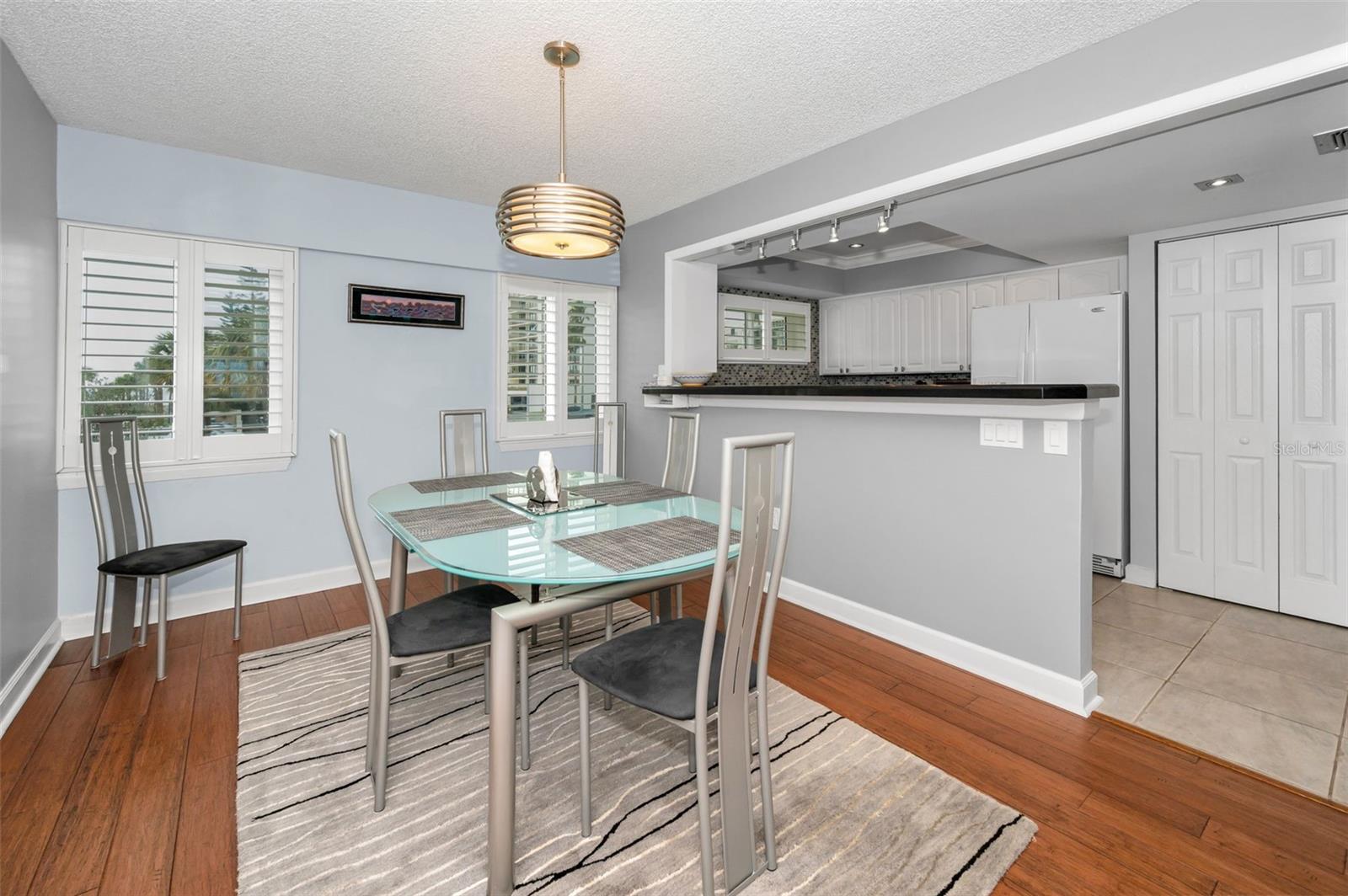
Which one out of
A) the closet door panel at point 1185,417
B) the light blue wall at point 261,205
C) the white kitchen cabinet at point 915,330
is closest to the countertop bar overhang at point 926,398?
the closet door panel at point 1185,417

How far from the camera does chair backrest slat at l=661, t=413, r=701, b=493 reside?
2854 millimetres

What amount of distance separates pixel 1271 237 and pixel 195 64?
5228mm

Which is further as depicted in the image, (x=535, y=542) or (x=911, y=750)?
(x=911, y=750)

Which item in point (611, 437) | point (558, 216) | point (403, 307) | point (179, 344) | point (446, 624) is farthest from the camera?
point (611, 437)

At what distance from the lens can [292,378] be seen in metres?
3.46

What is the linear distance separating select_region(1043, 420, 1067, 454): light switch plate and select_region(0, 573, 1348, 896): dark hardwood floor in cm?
100

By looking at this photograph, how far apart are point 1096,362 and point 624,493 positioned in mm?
3154

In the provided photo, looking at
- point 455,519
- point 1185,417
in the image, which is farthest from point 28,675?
point 1185,417

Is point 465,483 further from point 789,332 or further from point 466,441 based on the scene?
point 789,332

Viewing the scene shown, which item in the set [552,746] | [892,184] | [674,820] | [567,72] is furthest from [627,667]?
[892,184]

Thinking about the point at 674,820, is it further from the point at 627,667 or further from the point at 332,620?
the point at 332,620

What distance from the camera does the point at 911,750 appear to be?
2008 mm

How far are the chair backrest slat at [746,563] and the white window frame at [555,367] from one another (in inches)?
128

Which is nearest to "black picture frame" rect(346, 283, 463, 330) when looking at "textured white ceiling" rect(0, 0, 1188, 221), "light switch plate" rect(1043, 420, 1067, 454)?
"textured white ceiling" rect(0, 0, 1188, 221)
